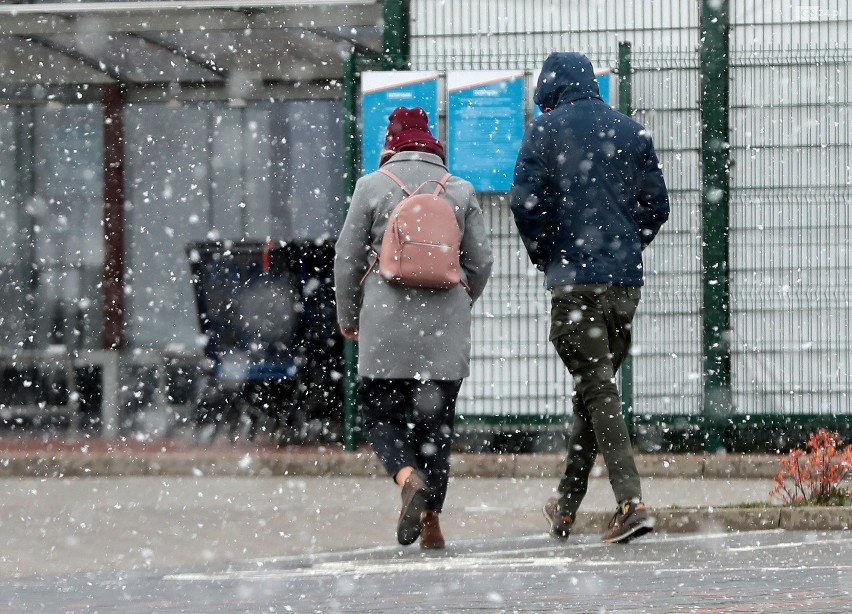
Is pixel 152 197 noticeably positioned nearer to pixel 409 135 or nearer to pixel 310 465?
pixel 310 465

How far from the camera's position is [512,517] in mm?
8727

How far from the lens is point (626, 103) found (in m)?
11.0

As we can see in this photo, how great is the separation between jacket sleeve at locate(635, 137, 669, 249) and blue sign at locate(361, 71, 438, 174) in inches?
150

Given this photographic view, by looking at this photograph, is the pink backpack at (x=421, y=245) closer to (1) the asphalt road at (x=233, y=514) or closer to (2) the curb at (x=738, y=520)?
(1) the asphalt road at (x=233, y=514)

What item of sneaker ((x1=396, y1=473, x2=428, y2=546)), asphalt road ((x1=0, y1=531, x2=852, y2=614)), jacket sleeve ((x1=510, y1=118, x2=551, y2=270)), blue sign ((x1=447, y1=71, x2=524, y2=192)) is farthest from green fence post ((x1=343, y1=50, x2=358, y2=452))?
sneaker ((x1=396, y1=473, x2=428, y2=546))

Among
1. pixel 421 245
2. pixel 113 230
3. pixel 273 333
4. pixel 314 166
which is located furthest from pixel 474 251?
pixel 113 230

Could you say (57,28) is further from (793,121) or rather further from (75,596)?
(75,596)

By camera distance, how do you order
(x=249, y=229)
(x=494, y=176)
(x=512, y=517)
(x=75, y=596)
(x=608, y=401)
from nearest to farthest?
(x=75, y=596) → (x=608, y=401) → (x=512, y=517) → (x=494, y=176) → (x=249, y=229)

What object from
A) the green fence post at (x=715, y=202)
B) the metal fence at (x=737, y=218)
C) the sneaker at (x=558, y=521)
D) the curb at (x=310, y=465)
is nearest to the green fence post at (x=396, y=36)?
the metal fence at (x=737, y=218)

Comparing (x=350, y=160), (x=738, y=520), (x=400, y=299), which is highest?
(x=350, y=160)

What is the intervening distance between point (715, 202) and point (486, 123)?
1.53 metres

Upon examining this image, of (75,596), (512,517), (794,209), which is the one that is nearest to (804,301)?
(794,209)

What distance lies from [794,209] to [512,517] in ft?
11.8

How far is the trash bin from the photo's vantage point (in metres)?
13.4
